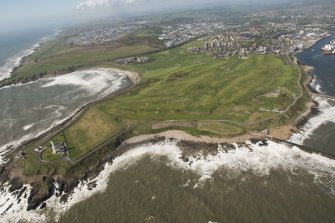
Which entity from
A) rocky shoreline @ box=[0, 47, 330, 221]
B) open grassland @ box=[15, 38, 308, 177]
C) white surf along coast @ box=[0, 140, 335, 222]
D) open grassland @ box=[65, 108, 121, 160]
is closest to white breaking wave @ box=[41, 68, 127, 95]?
open grassland @ box=[15, 38, 308, 177]

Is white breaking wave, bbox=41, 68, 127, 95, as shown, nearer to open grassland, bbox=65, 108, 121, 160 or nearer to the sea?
open grassland, bbox=65, 108, 121, 160

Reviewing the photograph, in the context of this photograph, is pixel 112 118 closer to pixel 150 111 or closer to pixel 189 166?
pixel 150 111

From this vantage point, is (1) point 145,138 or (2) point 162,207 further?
(1) point 145,138

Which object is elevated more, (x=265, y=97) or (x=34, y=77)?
(x=265, y=97)

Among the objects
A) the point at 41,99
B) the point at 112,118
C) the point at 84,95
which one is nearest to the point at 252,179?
the point at 112,118

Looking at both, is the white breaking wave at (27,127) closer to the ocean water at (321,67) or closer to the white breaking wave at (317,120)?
the white breaking wave at (317,120)

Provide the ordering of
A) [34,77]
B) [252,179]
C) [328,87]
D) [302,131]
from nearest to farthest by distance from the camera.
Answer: [252,179]
[302,131]
[328,87]
[34,77]
